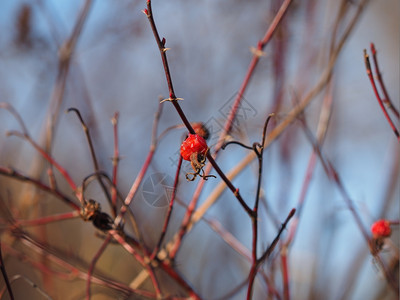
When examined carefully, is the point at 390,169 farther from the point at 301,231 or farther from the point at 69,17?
the point at 69,17

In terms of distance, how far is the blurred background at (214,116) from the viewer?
1354 mm

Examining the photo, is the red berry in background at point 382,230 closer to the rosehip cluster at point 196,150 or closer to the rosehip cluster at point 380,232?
the rosehip cluster at point 380,232

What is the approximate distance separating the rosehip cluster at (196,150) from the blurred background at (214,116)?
0.23 metres

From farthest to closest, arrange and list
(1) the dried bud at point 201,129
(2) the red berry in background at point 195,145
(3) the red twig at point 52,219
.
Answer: (3) the red twig at point 52,219 < (1) the dried bud at point 201,129 < (2) the red berry in background at point 195,145

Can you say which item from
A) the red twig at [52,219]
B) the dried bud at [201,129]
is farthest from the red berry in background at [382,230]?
the red twig at [52,219]

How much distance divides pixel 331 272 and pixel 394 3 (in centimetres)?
225

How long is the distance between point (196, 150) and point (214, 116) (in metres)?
0.52

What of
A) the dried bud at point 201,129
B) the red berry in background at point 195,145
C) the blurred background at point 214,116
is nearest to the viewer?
the red berry in background at point 195,145

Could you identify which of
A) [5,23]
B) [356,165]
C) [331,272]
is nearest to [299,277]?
[331,272]

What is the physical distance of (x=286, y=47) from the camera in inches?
60.5

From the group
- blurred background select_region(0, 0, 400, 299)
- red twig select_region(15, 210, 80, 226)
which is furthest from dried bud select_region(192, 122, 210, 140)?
red twig select_region(15, 210, 80, 226)

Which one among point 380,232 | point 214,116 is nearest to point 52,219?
Answer: point 214,116

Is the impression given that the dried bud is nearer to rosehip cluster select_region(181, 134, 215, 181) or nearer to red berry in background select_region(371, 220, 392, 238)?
rosehip cluster select_region(181, 134, 215, 181)

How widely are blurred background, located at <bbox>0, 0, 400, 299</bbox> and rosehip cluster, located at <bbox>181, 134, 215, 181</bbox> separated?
0.23 m
